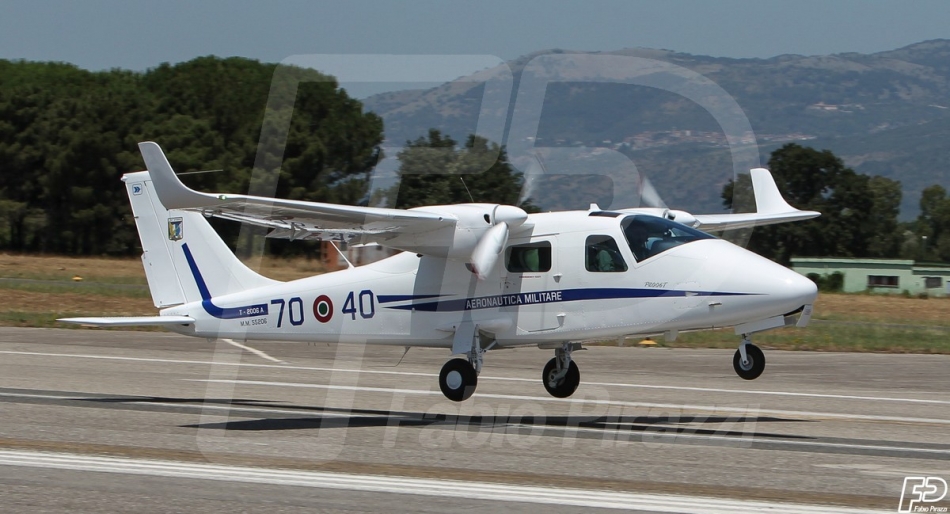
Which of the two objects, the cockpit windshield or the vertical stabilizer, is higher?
the cockpit windshield

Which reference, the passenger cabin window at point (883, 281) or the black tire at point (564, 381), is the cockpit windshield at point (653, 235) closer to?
the black tire at point (564, 381)

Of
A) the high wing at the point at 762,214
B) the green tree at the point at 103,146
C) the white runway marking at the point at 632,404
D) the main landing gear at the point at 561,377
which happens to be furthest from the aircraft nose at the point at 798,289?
the green tree at the point at 103,146

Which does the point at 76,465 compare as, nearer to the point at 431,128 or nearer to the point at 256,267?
the point at 256,267

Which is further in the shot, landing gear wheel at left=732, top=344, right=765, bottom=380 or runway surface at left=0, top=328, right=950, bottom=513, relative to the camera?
landing gear wheel at left=732, top=344, right=765, bottom=380

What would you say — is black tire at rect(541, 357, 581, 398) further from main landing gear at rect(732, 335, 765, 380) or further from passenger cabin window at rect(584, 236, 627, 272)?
main landing gear at rect(732, 335, 765, 380)

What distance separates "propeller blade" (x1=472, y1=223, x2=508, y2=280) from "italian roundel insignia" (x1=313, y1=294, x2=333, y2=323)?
8.62 ft

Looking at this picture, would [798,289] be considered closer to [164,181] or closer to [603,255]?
[603,255]

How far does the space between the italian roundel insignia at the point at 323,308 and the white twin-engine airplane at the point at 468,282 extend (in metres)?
0.02

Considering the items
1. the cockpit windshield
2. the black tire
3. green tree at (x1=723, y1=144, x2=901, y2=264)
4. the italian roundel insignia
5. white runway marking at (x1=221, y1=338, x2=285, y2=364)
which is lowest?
white runway marking at (x1=221, y1=338, x2=285, y2=364)

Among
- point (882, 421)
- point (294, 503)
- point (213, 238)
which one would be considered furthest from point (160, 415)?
point (882, 421)

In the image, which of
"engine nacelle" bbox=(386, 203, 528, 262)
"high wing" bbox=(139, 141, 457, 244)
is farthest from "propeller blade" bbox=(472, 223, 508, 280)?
"high wing" bbox=(139, 141, 457, 244)

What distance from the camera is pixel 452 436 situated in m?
12.2

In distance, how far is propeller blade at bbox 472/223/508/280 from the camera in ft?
43.4

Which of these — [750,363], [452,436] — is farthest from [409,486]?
[750,363]
